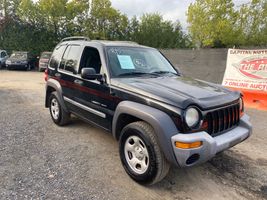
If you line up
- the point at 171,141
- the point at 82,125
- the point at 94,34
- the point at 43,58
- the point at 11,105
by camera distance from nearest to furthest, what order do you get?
the point at 171,141 < the point at 82,125 < the point at 11,105 < the point at 43,58 < the point at 94,34

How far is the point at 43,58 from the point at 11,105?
13.3 metres

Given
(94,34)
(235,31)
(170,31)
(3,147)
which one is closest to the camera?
(3,147)

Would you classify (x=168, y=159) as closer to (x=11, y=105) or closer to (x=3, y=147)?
(x=3, y=147)

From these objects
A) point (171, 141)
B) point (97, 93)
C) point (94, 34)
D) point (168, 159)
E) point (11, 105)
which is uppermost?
point (94, 34)

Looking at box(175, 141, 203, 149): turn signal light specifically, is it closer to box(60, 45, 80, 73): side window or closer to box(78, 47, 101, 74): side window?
box(78, 47, 101, 74): side window

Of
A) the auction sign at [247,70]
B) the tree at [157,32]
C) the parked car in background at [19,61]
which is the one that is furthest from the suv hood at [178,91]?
the tree at [157,32]

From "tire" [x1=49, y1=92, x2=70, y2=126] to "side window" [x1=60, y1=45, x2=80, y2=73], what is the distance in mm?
740

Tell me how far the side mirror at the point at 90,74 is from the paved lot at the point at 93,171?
130cm

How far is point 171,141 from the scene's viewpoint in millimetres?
3094

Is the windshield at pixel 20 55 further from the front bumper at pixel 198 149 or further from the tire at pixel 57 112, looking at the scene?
the front bumper at pixel 198 149

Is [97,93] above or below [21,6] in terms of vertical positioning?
below

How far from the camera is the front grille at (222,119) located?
3.41 meters

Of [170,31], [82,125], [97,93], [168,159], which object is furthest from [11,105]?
[170,31]

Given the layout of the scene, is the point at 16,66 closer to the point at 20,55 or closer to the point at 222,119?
the point at 20,55
